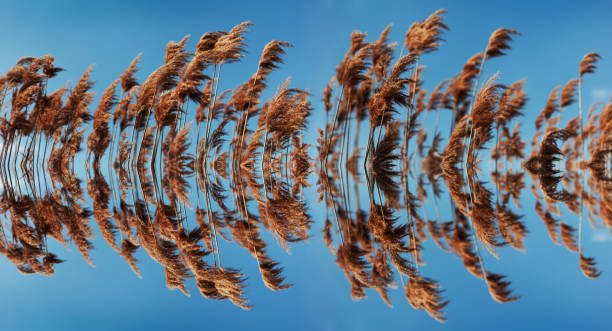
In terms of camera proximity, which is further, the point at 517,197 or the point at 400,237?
the point at 517,197

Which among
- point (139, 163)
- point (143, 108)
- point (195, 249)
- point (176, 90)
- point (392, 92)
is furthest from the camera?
point (139, 163)

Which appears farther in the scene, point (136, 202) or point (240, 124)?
point (240, 124)

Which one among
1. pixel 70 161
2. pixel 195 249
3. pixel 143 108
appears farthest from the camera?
pixel 70 161

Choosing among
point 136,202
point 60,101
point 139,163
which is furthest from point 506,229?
point 60,101

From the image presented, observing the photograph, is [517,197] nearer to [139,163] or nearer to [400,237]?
[400,237]

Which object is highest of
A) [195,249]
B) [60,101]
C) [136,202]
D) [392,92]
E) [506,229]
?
[60,101]

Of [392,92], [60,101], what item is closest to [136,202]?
[392,92]

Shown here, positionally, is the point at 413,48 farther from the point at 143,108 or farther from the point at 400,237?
the point at 143,108

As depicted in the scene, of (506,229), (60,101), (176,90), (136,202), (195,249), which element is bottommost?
(506,229)

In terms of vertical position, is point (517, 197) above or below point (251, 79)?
below

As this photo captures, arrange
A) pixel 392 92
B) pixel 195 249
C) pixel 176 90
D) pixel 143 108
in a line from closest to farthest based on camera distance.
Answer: pixel 195 249 → pixel 392 92 → pixel 176 90 → pixel 143 108
